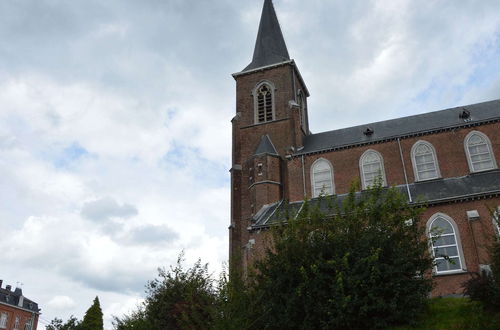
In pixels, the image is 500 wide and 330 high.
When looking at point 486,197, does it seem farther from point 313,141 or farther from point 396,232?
point 313,141

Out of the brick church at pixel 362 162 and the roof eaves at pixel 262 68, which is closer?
the brick church at pixel 362 162

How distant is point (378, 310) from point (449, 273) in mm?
9659

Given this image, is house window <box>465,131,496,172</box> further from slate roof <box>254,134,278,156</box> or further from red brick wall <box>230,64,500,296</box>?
slate roof <box>254,134,278,156</box>

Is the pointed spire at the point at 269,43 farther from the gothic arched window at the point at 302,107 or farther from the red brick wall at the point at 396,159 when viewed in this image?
the red brick wall at the point at 396,159

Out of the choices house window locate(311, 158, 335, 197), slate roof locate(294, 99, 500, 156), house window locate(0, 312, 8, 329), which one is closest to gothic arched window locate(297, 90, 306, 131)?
slate roof locate(294, 99, 500, 156)

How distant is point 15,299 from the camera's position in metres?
54.6

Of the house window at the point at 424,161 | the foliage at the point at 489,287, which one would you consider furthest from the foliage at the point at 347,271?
the house window at the point at 424,161

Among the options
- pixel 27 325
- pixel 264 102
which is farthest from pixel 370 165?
pixel 27 325

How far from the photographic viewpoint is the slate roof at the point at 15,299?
5228cm

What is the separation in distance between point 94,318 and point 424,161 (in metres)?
28.3

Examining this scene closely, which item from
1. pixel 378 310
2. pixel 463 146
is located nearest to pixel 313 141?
pixel 463 146

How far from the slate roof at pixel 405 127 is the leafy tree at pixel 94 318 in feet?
70.4

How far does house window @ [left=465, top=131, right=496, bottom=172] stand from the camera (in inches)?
1065

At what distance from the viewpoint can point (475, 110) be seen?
98.5ft
